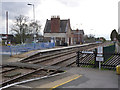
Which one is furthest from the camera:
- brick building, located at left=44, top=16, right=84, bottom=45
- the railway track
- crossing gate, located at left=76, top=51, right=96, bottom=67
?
brick building, located at left=44, top=16, right=84, bottom=45

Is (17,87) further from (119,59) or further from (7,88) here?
(119,59)

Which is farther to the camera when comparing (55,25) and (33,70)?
(55,25)

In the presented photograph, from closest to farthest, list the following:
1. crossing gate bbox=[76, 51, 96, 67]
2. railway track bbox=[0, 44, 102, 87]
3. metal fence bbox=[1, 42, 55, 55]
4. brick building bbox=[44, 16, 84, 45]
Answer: railway track bbox=[0, 44, 102, 87] < crossing gate bbox=[76, 51, 96, 67] < metal fence bbox=[1, 42, 55, 55] < brick building bbox=[44, 16, 84, 45]

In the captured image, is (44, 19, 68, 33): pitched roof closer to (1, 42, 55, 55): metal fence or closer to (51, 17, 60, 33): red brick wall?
(51, 17, 60, 33): red brick wall

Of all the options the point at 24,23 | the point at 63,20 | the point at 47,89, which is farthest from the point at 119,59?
the point at 63,20

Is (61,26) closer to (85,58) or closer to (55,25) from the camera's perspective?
(55,25)

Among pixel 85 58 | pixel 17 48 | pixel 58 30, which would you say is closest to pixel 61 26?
pixel 58 30

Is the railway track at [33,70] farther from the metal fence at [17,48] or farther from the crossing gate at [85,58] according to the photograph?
the metal fence at [17,48]

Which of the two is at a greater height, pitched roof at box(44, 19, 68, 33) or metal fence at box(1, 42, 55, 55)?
pitched roof at box(44, 19, 68, 33)

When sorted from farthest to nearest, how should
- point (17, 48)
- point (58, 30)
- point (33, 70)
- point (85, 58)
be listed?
1. point (58, 30)
2. point (17, 48)
3. point (33, 70)
4. point (85, 58)

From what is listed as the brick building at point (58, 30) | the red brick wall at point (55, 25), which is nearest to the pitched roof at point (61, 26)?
the brick building at point (58, 30)

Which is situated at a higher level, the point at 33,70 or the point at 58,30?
the point at 58,30

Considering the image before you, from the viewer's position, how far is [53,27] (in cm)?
5916

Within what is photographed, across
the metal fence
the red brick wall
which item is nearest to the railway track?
the metal fence
